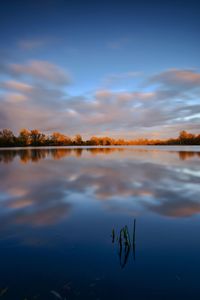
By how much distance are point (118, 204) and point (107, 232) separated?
306cm

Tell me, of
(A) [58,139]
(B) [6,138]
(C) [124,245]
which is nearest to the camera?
(C) [124,245]

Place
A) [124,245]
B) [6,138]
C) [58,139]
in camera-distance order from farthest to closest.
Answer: [58,139], [6,138], [124,245]

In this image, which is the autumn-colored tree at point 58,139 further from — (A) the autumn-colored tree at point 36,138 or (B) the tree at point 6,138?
(B) the tree at point 6,138

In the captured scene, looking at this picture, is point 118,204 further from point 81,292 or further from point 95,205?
point 81,292

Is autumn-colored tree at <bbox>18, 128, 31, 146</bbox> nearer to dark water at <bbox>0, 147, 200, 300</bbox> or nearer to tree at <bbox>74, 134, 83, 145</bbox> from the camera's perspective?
tree at <bbox>74, 134, 83, 145</bbox>

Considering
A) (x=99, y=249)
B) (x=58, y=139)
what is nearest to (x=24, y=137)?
(x=58, y=139)

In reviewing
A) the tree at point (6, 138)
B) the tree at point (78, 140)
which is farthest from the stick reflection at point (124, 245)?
the tree at point (78, 140)

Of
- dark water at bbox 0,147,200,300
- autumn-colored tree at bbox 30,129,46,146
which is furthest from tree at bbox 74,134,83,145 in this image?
dark water at bbox 0,147,200,300

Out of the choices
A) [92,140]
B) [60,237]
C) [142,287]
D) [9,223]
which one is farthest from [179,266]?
[92,140]

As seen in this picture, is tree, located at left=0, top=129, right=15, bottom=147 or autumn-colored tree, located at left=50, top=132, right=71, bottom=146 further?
autumn-colored tree, located at left=50, top=132, right=71, bottom=146

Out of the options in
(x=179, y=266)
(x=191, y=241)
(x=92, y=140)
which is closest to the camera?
(x=179, y=266)

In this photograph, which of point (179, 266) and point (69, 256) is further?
point (69, 256)

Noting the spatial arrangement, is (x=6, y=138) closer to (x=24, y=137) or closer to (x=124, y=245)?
(x=24, y=137)

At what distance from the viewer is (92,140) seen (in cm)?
19250
